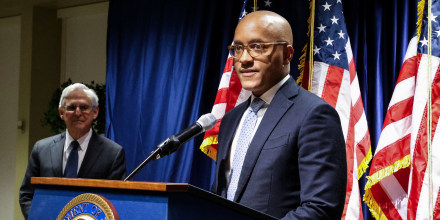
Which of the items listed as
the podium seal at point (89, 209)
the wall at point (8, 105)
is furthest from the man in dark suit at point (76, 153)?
A: the wall at point (8, 105)

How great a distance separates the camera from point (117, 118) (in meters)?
5.18

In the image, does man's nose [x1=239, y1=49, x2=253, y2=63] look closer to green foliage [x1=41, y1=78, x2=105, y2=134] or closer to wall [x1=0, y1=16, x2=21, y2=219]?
green foliage [x1=41, y1=78, x2=105, y2=134]

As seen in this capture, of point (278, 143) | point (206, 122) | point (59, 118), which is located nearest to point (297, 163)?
point (278, 143)

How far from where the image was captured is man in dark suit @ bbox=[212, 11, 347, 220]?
5.65ft

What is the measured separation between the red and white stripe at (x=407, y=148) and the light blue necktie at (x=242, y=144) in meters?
1.44

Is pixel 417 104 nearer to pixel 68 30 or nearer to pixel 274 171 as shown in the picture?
pixel 274 171

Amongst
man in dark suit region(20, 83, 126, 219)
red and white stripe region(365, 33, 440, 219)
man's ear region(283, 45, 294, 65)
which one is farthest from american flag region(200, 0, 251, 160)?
man's ear region(283, 45, 294, 65)

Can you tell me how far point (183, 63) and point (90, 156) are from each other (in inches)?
62.5

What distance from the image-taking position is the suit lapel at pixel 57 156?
3.46 m

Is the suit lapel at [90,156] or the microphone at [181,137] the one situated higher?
the microphone at [181,137]

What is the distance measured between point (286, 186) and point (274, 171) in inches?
2.3

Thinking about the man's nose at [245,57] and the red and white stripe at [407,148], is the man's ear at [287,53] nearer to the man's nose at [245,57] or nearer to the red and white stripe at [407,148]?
the man's nose at [245,57]

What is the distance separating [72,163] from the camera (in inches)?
138

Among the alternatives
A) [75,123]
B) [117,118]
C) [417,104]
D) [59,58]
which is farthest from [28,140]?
[417,104]
